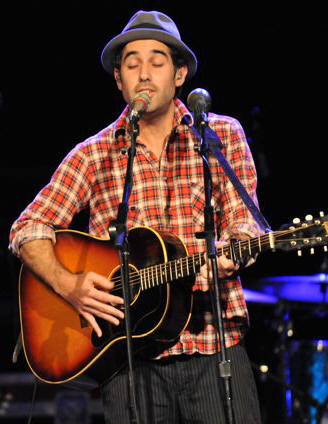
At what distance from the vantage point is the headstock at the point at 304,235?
2547 mm

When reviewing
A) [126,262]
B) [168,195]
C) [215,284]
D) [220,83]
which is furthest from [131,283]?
[220,83]

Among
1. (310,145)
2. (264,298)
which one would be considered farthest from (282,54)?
(264,298)

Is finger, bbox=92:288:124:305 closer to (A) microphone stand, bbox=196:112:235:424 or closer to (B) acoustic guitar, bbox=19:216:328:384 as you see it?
(B) acoustic guitar, bbox=19:216:328:384

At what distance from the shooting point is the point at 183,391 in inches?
116

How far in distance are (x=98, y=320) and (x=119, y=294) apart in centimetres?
16

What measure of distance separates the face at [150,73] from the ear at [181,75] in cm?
7

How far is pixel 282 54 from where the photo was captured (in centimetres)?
567

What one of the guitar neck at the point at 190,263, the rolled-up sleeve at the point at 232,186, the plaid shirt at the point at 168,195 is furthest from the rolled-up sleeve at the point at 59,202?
the rolled-up sleeve at the point at 232,186

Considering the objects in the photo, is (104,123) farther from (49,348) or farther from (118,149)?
(49,348)

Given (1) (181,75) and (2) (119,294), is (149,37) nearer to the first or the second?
(1) (181,75)

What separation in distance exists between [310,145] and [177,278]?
3.40 meters

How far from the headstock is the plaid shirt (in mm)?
324

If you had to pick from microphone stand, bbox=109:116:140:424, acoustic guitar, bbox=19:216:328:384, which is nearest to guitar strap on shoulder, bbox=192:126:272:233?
acoustic guitar, bbox=19:216:328:384

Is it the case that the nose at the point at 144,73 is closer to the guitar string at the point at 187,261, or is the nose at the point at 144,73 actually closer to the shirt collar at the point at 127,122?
the shirt collar at the point at 127,122
